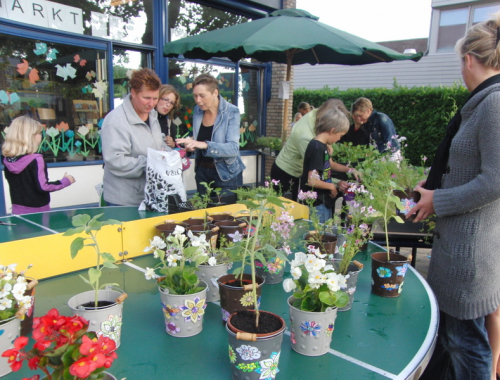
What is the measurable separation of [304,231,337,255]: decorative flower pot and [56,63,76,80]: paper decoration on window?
180 inches

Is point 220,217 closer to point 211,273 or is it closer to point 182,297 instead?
point 211,273

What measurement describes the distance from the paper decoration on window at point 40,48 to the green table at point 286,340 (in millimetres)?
4213

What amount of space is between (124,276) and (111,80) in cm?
456

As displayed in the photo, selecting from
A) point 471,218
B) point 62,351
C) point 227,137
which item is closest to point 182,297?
point 62,351

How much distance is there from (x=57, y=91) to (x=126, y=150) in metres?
3.26

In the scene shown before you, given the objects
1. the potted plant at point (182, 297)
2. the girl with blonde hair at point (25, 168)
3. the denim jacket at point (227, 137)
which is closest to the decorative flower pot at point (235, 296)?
the potted plant at point (182, 297)

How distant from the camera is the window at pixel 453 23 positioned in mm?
13727

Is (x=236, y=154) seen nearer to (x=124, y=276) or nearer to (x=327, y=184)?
(x=327, y=184)

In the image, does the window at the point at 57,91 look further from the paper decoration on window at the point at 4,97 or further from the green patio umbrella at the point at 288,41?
the green patio umbrella at the point at 288,41

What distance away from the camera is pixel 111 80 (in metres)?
5.58

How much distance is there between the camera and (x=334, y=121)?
116 inches

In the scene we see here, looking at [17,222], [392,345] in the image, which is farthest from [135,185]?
[392,345]

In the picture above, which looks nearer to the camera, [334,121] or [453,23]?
[334,121]

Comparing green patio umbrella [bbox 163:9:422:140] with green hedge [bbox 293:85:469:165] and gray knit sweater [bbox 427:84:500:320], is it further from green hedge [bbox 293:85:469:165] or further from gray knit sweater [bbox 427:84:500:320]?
green hedge [bbox 293:85:469:165]
